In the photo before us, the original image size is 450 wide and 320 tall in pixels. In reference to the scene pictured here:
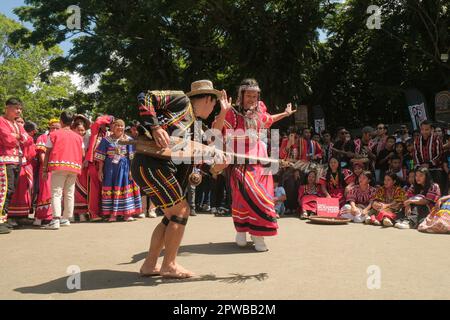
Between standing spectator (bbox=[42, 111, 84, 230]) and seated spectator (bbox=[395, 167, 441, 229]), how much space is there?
194 inches

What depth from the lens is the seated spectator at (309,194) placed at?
8.22 m

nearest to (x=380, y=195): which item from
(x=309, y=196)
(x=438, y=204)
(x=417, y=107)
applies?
(x=438, y=204)

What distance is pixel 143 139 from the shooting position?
11.8ft

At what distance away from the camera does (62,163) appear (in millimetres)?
6441

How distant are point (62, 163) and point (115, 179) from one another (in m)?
1.17

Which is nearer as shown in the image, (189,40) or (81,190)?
(81,190)

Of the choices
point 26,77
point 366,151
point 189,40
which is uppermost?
point 26,77

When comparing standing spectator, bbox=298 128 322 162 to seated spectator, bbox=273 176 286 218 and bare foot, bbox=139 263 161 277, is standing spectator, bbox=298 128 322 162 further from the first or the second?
bare foot, bbox=139 263 161 277

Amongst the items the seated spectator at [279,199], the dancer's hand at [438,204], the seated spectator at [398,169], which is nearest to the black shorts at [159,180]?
the dancer's hand at [438,204]

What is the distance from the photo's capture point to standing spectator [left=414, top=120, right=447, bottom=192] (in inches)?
297

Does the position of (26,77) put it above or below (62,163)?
above

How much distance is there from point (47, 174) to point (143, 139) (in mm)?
3728

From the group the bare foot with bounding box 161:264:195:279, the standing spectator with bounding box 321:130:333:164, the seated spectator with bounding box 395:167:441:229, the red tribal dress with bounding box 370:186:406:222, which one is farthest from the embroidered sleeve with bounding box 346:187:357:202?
the bare foot with bounding box 161:264:195:279

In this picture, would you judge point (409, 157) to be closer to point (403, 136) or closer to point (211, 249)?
point (403, 136)
